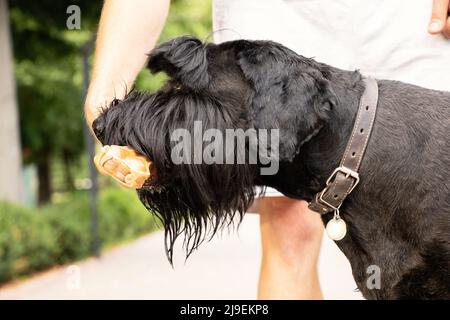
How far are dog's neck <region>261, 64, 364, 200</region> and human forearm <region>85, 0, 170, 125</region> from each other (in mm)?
847

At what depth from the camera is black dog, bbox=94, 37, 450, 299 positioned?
8.93ft

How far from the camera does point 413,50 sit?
3.52 metres

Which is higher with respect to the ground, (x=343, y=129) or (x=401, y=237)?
(x=343, y=129)

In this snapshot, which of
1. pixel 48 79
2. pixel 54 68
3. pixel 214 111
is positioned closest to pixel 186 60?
pixel 214 111

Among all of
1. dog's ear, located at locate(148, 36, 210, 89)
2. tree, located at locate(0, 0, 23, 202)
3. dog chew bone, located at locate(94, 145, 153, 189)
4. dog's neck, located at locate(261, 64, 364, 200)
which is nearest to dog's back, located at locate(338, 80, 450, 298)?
dog's neck, located at locate(261, 64, 364, 200)

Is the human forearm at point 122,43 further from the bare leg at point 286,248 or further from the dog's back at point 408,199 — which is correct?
the dog's back at point 408,199

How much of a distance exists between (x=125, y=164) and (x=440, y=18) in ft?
5.33

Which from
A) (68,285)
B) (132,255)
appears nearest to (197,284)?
(68,285)

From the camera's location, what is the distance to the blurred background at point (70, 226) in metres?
Result: 8.39

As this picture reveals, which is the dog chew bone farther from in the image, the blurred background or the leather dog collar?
the blurred background

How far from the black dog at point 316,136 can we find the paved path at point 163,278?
4.21 meters

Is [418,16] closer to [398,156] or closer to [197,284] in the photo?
[398,156]

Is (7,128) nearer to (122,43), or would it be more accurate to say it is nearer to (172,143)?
(122,43)

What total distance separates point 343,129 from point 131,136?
0.78 meters
